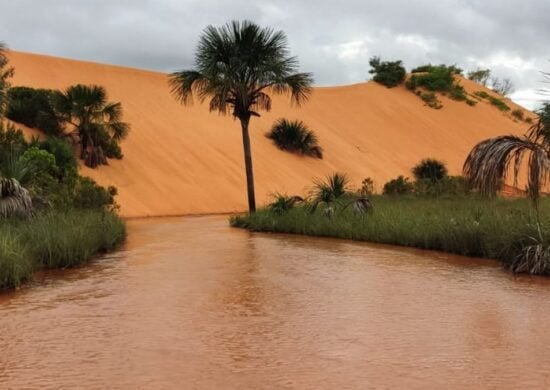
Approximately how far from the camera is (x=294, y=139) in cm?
4084

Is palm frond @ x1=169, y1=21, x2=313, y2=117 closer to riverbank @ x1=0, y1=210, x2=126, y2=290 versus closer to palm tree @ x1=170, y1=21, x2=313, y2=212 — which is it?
palm tree @ x1=170, y1=21, x2=313, y2=212

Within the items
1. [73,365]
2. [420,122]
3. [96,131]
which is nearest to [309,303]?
[73,365]

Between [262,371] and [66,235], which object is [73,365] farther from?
[66,235]

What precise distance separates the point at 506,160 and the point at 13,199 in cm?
908

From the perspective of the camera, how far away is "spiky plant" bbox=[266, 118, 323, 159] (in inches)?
1601

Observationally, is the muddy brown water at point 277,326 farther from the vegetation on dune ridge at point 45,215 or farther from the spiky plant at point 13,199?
the spiky plant at point 13,199

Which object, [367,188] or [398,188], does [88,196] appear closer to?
[367,188]

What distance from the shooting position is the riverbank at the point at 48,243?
9.58m

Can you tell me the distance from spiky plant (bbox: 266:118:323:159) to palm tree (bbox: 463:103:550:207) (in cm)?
3003

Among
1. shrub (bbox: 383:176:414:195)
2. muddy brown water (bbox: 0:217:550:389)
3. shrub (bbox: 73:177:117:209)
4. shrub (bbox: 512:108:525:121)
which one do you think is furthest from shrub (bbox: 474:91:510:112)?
muddy brown water (bbox: 0:217:550:389)

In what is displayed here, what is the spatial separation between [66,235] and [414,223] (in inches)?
311

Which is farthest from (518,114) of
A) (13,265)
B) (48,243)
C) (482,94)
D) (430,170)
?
(13,265)

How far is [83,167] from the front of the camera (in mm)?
28344

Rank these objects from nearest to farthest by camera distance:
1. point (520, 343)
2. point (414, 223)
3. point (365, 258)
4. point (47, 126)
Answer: point (520, 343)
point (365, 258)
point (414, 223)
point (47, 126)
